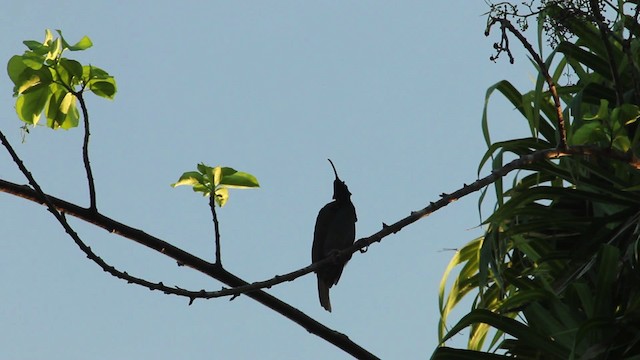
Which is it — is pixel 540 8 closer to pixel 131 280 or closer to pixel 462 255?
pixel 462 255

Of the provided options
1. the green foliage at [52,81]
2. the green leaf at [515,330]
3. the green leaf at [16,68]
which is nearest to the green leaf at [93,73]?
the green foliage at [52,81]

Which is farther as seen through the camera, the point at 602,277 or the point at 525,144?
the point at 525,144

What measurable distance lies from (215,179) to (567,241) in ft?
5.21

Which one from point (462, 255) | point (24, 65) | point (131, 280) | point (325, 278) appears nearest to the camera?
point (131, 280)

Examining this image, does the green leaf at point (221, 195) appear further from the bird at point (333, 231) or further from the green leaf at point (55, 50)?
the bird at point (333, 231)

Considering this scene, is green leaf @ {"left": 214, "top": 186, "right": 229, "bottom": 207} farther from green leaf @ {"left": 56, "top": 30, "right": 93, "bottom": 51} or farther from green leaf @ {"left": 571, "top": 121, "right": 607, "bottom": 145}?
green leaf @ {"left": 571, "top": 121, "right": 607, "bottom": 145}

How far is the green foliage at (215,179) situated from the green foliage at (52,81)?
1.03 ft

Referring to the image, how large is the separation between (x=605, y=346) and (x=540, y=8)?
3.98 feet

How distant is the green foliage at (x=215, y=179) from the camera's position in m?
2.48

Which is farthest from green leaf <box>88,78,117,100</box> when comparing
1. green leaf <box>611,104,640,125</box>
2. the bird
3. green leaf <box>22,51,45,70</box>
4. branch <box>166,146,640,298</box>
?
the bird

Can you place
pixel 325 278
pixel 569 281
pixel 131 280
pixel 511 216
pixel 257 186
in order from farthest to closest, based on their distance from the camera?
pixel 325 278, pixel 511 216, pixel 569 281, pixel 257 186, pixel 131 280

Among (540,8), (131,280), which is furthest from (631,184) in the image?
(131,280)

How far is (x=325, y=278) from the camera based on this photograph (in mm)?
5105

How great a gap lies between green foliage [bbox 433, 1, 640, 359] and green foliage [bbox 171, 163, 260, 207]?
0.90m
